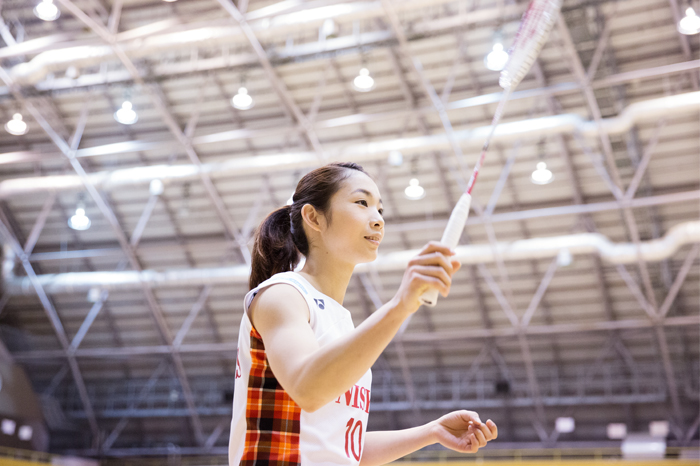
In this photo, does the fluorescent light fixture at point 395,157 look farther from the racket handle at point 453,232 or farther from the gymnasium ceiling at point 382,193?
the racket handle at point 453,232

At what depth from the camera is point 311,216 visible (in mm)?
2746

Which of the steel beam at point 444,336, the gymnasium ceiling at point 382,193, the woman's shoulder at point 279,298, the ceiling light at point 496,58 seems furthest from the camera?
the steel beam at point 444,336

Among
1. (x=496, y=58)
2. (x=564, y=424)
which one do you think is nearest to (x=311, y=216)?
(x=496, y=58)

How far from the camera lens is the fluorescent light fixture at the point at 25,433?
29.1 m

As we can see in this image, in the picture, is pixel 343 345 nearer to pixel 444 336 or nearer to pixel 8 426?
pixel 444 336

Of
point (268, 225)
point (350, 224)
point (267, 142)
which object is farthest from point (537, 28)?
point (267, 142)

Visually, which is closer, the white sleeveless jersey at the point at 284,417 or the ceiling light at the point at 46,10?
→ the white sleeveless jersey at the point at 284,417

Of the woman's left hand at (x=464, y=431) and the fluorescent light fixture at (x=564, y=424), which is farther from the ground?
the fluorescent light fixture at (x=564, y=424)

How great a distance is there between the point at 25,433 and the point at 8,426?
984 millimetres

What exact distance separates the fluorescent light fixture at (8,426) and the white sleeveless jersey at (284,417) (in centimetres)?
2980

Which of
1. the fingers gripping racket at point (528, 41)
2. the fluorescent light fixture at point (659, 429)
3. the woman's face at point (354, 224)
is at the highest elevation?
the fluorescent light fixture at point (659, 429)

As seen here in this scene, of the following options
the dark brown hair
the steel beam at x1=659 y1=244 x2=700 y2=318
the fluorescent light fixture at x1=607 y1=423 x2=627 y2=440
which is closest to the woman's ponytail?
the dark brown hair

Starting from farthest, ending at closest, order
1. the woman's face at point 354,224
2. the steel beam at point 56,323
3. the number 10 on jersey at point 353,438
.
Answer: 1. the steel beam at point 56,323
2. the woman's face at point 354,224
3. the number 10 on jersey at point 353,438

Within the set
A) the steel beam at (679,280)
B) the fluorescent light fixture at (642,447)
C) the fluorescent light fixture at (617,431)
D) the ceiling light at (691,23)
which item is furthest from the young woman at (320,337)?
the fluorescent light fixture at (617,431)
